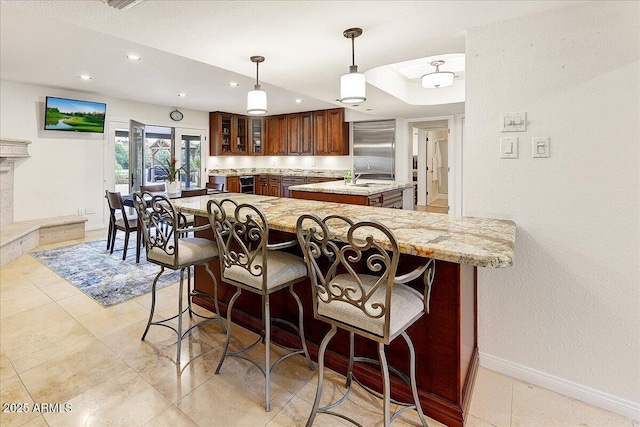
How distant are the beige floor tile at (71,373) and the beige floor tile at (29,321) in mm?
574

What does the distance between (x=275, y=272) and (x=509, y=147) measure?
4.86 ft

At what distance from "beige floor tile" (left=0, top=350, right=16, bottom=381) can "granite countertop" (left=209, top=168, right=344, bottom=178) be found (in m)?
5.83

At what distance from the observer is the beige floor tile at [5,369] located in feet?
6.25

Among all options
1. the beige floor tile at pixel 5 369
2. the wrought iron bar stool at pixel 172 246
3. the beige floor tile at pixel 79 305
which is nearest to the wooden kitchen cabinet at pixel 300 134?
the beige floor tile at pixel 79 305

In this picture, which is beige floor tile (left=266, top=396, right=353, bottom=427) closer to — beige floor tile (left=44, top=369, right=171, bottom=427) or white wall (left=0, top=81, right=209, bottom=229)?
beige floor tile (left=44, top=369, right=171, bottom=427)

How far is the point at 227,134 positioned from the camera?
7.75 metres

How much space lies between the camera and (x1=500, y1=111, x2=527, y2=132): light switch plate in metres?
1.87

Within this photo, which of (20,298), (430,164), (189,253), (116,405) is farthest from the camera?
(430,164)

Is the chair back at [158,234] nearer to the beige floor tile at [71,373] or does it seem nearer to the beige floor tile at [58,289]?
the beige floor tile at [71,373]

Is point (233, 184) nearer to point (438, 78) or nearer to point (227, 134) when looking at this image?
point (227, 134)

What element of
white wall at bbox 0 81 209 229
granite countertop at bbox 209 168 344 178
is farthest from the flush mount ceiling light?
white wall at bbox 0 81 209 229

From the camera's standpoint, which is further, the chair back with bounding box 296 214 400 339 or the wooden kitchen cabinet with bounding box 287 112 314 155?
the wooden kitchen cabinet with bounding box 287 112 314 155

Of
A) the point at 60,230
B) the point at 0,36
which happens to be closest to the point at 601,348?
the point at 0,36

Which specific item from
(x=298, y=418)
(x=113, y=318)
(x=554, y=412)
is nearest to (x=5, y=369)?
(x=113, y=318)
